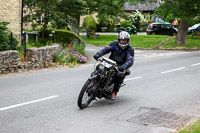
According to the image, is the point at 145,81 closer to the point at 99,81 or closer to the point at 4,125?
the point at 99,81

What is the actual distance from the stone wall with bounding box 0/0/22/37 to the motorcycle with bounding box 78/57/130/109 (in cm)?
1321

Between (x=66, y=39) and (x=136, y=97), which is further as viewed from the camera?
(x=66, y=39)

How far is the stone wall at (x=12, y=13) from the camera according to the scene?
67.1 feet

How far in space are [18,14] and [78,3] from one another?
12.6 feet

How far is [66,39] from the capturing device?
20.2 m

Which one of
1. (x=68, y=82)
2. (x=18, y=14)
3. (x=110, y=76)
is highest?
(x=18, y=14)

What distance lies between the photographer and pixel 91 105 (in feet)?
27.5

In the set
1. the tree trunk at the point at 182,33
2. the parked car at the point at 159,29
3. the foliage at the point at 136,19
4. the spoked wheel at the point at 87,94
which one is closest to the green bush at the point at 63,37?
the tree trunk at the point at 182,33

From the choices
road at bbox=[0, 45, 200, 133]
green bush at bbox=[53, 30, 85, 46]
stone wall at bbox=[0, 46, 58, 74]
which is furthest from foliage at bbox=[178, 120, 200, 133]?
green bush at bbox=[53, 30, 85, 46]

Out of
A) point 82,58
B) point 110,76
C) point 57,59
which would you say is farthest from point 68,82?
point 82,58

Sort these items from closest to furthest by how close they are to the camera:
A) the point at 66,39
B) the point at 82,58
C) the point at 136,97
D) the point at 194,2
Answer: the point at 136,97 → the point at 82,58 → the point at 66,39 → the point at 194,2

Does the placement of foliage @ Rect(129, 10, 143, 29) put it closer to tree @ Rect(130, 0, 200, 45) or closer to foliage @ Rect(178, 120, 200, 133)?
tree @ Rect(130, 0, 200, 45)

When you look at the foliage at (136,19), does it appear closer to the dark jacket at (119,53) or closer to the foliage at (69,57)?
the foliage at (69,57)

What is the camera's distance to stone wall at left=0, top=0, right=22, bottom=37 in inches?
805
